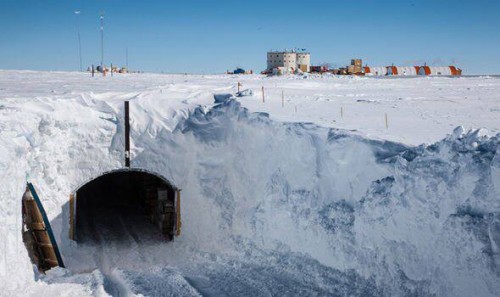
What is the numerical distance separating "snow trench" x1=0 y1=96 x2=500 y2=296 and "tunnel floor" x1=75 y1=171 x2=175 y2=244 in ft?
3.54

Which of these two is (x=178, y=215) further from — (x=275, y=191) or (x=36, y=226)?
(x=36, y=226)

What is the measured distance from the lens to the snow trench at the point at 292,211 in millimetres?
9031

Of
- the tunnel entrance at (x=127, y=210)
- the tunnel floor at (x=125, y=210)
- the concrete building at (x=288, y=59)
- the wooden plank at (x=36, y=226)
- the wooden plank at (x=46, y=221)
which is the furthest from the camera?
the concrete building at (x=288, y=59)

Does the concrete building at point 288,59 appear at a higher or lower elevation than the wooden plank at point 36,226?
higher

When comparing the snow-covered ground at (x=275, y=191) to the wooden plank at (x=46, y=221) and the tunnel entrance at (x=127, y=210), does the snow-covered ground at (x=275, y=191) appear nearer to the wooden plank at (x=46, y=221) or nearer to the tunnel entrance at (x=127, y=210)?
the wooden plank at (x=46, y=221)

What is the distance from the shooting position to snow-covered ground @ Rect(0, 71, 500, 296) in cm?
923

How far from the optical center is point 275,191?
44.8 ft

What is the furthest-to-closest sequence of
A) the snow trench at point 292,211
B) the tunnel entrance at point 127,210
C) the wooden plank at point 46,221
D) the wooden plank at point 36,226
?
1. the tunnel entrance at point 127,210
2. the wooden plank at point 36,226
3. the wooden plank at point 46,221
4. the snow trench at point 292,211

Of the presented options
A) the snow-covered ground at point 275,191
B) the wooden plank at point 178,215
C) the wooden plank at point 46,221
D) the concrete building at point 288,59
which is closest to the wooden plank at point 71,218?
the snow-covered ground at point 275,191

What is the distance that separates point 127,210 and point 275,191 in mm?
9208

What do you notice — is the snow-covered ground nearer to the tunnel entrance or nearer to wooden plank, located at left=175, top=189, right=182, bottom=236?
wooden plank, located at left=175, top=189, right=182, bottom=236

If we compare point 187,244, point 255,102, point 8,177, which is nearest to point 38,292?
point 8,177

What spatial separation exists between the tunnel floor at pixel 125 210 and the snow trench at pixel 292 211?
108 cm

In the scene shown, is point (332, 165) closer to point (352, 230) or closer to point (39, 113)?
point (352, 230)
